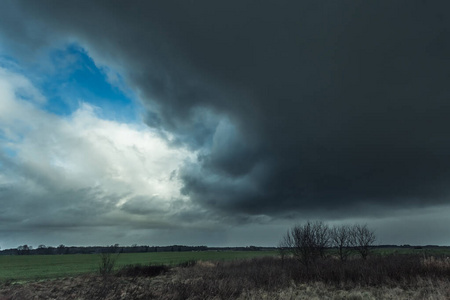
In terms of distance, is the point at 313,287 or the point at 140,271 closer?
the point at 313,287

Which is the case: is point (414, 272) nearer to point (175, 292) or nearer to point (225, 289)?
point (225, 289)

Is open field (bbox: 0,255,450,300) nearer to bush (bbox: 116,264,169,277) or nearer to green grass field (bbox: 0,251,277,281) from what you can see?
bush (bbox: 116,264,169,277)

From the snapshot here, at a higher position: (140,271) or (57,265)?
(140,271)

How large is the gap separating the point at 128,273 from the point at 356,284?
32346 mm

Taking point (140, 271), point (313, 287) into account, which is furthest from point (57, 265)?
point (313, 287)

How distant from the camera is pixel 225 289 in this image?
72.3 feet

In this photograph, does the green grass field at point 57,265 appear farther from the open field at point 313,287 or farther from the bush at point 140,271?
the open field at point 313,287

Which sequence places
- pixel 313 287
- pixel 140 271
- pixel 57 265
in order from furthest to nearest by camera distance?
pixel 57 265, pixel 140 271, pixel 313 287

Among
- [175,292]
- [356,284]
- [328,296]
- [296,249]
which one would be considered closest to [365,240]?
[296,249]

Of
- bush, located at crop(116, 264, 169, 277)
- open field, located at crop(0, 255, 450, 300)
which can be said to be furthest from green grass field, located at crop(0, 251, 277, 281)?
open field, located at crop(0, 255, 450, 300)

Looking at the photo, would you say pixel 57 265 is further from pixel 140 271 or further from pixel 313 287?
pixel 313 287

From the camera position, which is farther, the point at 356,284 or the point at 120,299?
the point at 356,284

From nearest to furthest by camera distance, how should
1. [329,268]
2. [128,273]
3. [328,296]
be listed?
[328,296]
[329,268]
[128,273]

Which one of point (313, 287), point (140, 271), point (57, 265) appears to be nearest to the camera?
point (313, 287)
